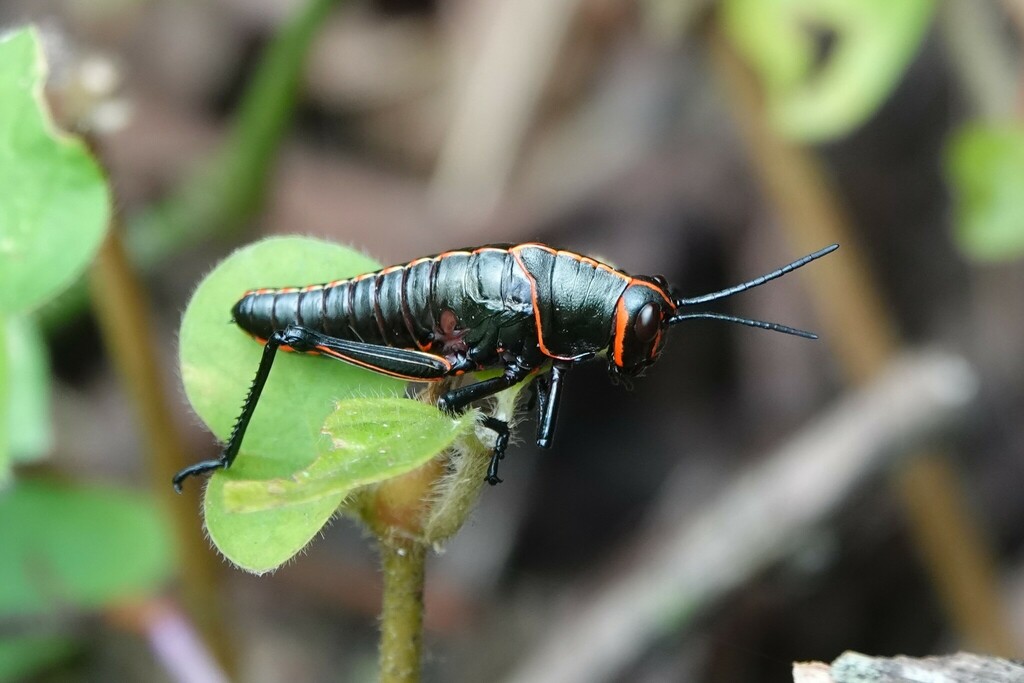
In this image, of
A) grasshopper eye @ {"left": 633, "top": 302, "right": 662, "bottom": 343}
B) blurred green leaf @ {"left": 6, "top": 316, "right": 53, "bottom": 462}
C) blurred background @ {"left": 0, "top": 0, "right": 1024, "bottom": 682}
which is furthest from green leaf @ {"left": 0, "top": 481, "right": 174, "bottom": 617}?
grasshopper eye @ {"left": 633, "top": 302, "right": 662, "bottom": 343}

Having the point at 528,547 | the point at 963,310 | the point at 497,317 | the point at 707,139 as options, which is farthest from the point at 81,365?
the point at 963,310

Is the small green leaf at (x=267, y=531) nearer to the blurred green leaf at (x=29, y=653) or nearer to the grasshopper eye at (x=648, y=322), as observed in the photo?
the grasshopper eye at (x=648, y=322)

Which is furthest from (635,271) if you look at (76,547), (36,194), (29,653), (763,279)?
(36,194)

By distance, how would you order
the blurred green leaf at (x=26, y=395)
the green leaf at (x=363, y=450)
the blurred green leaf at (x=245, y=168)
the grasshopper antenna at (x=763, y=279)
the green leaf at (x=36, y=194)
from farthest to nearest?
the blurred green leaf at (x=245, y=168) < the blurred green leaf at (x=26, y=395) < the grasshopper antenna at (x=763, y=279) < the green leaf at (x=36, y=194) < the green leaf at (x=363, y=450)

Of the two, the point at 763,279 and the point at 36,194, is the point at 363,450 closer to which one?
the point at 36,194

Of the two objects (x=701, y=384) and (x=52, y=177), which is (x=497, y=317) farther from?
(x=701, y=384)

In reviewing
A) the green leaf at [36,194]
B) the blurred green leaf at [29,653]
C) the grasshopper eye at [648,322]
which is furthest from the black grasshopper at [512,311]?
the blurred green leaf at [29,653]
